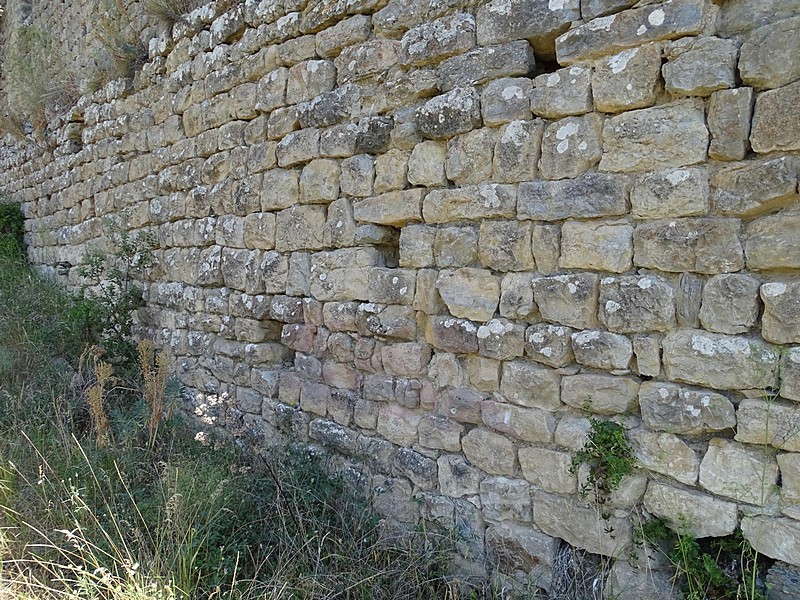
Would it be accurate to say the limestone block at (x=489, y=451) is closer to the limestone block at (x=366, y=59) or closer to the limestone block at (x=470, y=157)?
the limestone block at (x=470, y=157)

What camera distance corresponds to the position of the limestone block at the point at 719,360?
2.08m

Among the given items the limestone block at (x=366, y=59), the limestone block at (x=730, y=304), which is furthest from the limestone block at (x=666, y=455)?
the limestone block at (x=366, y=59)

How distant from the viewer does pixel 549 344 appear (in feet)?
8.51

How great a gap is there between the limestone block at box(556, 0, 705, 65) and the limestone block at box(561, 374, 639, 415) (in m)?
1.27

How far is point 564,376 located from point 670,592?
0.87 m

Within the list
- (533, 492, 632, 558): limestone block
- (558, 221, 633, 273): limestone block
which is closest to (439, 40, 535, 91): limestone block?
(558, 221, 633, 273): limestone block

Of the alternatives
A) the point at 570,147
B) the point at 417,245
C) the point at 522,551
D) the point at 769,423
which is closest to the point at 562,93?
the point at 570,147

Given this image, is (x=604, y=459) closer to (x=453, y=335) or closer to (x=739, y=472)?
(x=739, y=472)

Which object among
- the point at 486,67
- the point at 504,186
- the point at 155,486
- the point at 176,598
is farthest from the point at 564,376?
the point at 155,486

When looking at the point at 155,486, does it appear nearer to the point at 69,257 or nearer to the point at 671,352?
the point at 671,352

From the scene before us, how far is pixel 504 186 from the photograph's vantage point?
8.95ft

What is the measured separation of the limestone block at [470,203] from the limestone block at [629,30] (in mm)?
581

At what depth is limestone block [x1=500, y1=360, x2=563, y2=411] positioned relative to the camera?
2.60 m

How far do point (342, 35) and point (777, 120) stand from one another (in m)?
2.30
